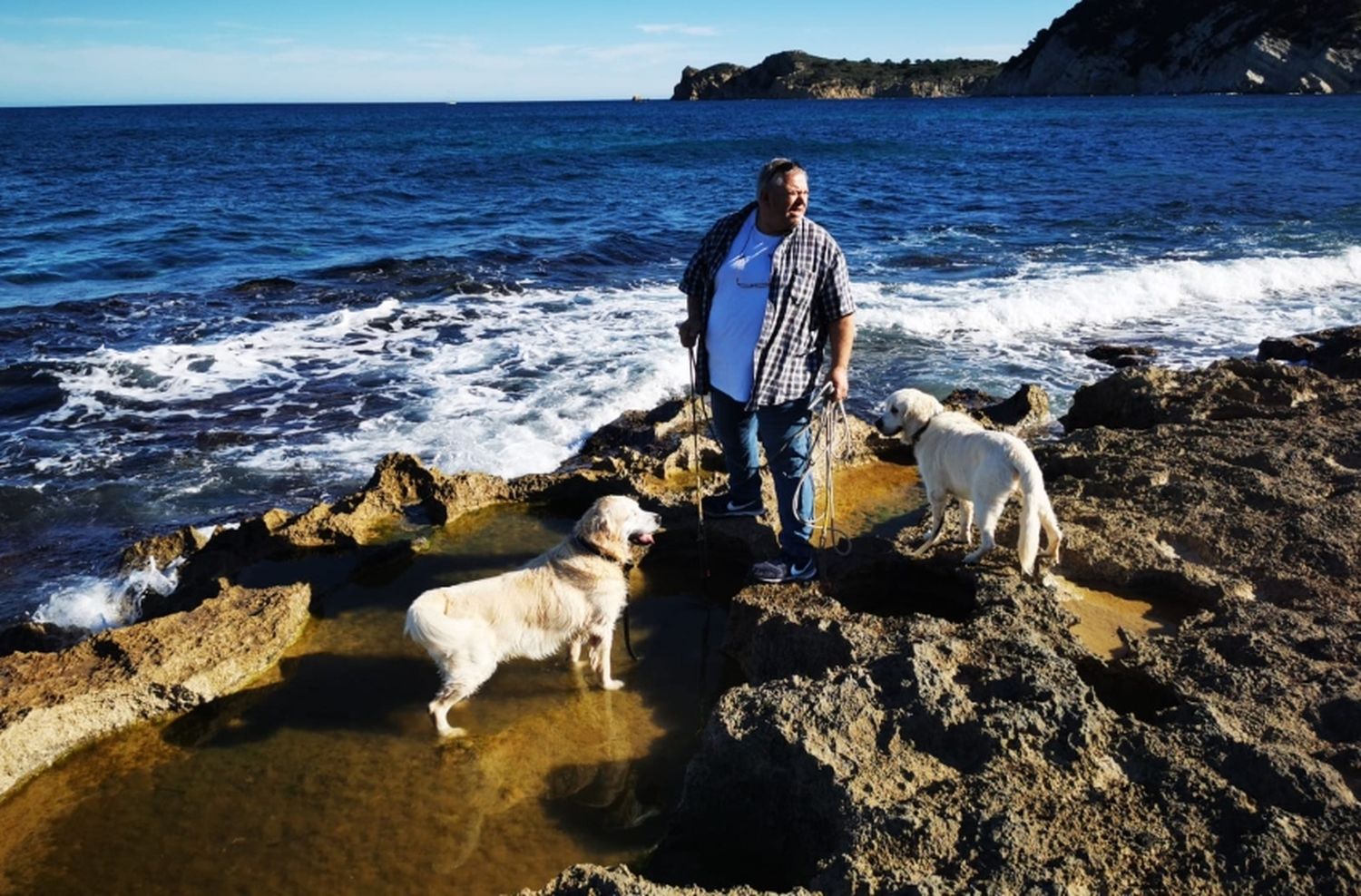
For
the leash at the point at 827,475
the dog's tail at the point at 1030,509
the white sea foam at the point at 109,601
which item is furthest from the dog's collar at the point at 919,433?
the white sea foam at the point at 109,601

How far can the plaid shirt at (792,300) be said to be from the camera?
4.68 metres

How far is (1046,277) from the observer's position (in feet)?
57.2

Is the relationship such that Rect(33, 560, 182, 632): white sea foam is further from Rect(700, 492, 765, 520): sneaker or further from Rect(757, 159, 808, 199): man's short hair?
Rect(757, 159, 808, 199): man's short hair

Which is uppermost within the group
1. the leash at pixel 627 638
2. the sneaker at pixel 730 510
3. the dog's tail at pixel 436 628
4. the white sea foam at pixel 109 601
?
the dog's tail at pixel 436 628

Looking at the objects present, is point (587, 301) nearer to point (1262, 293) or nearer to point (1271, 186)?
point (1262, 293)

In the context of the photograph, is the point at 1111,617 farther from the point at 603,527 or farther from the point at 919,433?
the point at 603,527

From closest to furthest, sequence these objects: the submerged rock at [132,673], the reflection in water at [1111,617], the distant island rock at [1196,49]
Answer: the submerged rock at [132,673]
the reflection in water at [1111,617]
the distant island rock at [1196,49]

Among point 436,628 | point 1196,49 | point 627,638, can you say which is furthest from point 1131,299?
point 1196,49

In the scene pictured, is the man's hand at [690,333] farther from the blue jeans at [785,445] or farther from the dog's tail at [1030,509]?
the dog's tail at [1030,509]

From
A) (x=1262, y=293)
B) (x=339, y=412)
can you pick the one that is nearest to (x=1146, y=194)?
(x=1262, y=293)

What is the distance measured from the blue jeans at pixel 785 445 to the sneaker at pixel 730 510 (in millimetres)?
455

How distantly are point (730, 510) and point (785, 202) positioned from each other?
227 centimetres

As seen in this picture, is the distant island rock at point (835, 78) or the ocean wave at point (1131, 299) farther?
the distant island rock at point (835, 78)

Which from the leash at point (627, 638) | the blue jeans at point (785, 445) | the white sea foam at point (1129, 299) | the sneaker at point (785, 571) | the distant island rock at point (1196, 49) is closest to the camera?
the leash at point (627, 638)
